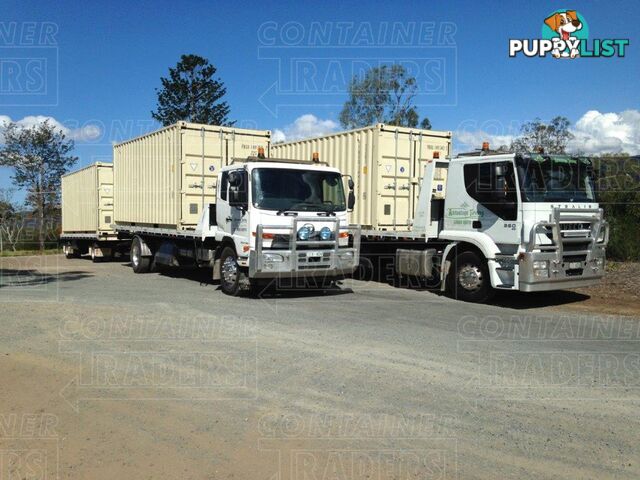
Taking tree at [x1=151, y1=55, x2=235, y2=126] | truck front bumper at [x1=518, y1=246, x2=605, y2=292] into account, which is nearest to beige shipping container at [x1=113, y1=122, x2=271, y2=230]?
truck front bumper at [x1=518, y1=246, x2=605, y2=292]

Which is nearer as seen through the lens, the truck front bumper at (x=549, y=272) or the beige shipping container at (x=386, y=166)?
the truck front bumper at (x=549, y=272)

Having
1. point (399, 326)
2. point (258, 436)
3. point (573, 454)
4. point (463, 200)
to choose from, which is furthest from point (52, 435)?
point (463, 200)

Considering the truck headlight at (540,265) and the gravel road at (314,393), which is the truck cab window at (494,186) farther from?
the gravel road at (314,393)

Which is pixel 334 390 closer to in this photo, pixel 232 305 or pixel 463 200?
pixel 232 305

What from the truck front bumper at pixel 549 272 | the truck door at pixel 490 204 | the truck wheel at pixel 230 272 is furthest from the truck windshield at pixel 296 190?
the truck front bumper at pixel 549 272

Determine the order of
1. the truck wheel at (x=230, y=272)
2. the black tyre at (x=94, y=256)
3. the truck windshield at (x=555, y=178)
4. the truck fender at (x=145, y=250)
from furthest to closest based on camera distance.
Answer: the black tyre at (x=94, y=256) < the truck fender at (x=145, y=250) < the truck wheel at (x=230, y=272) < the truck windshield at (x=555, y=178)

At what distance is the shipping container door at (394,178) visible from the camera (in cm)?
1383

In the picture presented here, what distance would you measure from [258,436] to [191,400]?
1099mm

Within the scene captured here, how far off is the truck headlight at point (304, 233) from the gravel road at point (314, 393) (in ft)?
5.36

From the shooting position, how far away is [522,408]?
5270 mm

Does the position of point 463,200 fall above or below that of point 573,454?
above

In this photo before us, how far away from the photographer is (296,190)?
11.4m

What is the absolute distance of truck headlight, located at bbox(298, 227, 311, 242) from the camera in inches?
438

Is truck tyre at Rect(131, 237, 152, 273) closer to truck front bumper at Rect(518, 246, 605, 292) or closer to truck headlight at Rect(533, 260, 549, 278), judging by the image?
truck front bumper at Rect(518, 246, 605, 292)
